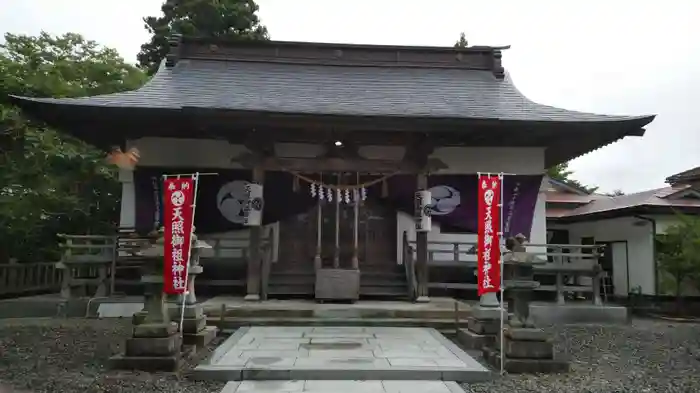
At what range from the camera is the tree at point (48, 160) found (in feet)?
43.6

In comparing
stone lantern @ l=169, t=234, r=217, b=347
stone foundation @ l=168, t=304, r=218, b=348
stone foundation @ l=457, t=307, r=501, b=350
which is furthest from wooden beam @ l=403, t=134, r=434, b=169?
stone foundation @ l=168, t=304, r=218, b=348

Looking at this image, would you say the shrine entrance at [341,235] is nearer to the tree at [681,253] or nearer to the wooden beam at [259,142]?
the wooden beam at [259,142]

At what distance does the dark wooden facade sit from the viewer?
10.5m

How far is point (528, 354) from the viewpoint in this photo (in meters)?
6.57

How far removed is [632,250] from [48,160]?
596 inches

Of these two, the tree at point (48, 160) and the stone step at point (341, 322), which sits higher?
the tree at point (48, 160)

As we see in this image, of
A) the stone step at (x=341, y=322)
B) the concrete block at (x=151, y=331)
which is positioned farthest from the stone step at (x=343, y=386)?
the stone step at (x=341, y=322)

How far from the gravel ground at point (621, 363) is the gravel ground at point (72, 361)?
134 inches

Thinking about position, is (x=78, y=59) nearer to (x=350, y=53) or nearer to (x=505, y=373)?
(x=350, y=53)

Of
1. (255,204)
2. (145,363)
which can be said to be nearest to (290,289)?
(255,204)

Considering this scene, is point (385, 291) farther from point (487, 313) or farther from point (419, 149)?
point (487, 313)

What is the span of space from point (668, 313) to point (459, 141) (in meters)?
6.43

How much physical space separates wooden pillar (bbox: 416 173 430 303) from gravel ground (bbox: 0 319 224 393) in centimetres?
552

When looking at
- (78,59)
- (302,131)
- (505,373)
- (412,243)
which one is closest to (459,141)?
(412,243)
